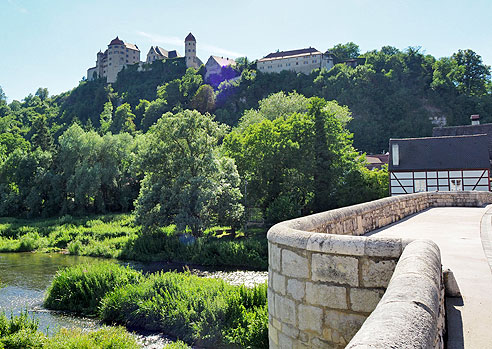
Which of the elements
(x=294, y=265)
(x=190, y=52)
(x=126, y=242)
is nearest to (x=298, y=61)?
(x=190, y=52)

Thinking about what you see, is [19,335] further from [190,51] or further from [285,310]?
[190,51]

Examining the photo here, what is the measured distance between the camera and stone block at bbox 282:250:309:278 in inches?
165

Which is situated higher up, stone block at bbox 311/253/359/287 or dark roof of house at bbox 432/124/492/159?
dark roof of house at bbox 432/124/492/159

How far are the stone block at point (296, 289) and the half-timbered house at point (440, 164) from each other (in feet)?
96.4

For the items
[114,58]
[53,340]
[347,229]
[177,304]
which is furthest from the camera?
[114,58]

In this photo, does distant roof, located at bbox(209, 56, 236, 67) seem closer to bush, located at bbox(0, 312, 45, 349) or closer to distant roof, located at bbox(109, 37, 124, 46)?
distant roof, located at bbox(109, 37, 124, 46)

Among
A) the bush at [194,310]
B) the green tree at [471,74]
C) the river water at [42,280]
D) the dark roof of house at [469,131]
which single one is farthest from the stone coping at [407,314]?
the green tree at [471,74]

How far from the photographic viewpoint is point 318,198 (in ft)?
106

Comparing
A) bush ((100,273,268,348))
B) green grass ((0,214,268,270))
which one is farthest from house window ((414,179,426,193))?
bush ((100,273,268,348))

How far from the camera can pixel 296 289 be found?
428 cm

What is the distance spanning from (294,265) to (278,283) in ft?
1.45

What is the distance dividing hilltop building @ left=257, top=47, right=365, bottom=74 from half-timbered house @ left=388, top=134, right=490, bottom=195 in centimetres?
5586

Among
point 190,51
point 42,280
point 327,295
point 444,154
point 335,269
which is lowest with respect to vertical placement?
point 42,280

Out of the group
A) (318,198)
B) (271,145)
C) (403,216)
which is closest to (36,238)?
(271,145)
